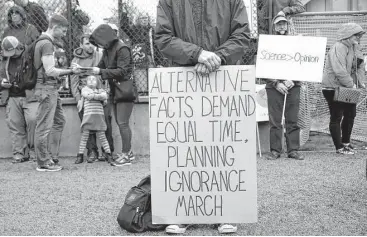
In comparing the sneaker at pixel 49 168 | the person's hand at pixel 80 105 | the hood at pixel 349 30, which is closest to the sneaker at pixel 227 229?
the sneaker at pixel 49 168

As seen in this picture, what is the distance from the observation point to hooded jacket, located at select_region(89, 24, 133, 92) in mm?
8132

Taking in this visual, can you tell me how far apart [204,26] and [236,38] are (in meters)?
0.27

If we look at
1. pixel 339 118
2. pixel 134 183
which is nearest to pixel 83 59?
pixel 134 183

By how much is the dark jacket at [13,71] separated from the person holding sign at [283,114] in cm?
381

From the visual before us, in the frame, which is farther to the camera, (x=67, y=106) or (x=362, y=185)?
(x=67, y=106)

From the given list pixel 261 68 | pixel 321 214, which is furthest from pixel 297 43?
pixel 321 214

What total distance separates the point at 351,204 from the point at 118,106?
153 inches

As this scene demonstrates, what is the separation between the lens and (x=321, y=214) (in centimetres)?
520

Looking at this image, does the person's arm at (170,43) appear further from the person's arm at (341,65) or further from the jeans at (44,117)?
the person's arm at (341,65)

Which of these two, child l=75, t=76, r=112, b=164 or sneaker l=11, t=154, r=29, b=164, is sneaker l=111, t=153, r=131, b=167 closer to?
child l=75, t=76, r=112, b=164

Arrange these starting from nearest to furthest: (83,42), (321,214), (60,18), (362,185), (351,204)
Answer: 1. (321,214)
2. (351,204)
3. (362,185)
4. (60,18)
5. (83,42)

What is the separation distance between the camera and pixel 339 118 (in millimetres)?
9305

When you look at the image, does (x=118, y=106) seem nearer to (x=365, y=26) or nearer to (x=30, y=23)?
(x=30, y=23)

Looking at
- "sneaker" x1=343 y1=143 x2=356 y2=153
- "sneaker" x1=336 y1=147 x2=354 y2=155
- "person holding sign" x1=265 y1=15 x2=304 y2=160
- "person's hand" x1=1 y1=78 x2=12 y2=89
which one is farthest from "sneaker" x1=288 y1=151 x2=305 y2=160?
"person's hand" x1=1 y1=78 x2=12 y2=89
